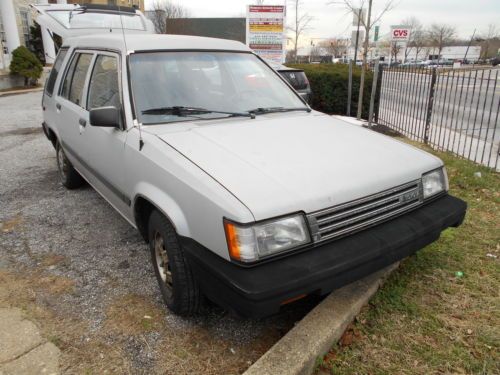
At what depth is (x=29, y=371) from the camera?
91.0 inches

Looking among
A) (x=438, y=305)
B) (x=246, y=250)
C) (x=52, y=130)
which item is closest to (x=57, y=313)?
(x=246, y=250)

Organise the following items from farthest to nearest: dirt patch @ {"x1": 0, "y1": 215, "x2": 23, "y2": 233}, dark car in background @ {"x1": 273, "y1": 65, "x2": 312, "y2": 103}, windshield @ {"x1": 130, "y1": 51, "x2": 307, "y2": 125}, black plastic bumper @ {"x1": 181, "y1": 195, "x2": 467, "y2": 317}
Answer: dark car in background @ {"x1": 273, "y1": 65, "x2": 312, "y2": 103} → dirt patch @ {"x1": 0, "y1": 215, "x2": 23, "y2": 233} → windshield @ {"x1": 130, "y1": 51, "x2": 307, "y2": 125} → black plastic bumper @ {"x1": 181, "y1": 195, "x2": 467, "y2": 317}

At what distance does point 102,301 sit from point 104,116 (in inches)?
52.9

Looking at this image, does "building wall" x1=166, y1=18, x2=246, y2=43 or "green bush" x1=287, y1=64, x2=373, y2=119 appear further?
"building wall" x1=166, y1=18, x2=246, y2=43

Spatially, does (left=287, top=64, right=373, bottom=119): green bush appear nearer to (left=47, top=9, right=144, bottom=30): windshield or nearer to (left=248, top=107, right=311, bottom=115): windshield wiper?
(left=47, top=9, right=144, bottom=30): windshield

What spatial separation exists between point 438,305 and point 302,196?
4.65 ft

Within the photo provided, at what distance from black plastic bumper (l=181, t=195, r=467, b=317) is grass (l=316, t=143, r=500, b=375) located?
1.59ft

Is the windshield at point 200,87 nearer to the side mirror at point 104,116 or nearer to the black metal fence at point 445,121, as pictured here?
the side mirror at point 104,116

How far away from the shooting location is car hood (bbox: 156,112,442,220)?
222cm

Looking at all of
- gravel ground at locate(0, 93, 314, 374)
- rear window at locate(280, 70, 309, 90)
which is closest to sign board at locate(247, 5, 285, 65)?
rear window at locate(280, 70, 309, 90)

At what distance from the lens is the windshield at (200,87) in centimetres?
315

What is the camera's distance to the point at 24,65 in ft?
58.3

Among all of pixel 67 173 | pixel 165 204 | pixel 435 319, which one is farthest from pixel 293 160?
pixel 67 173

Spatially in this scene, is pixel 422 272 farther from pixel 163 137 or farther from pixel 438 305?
pixel 163 137
